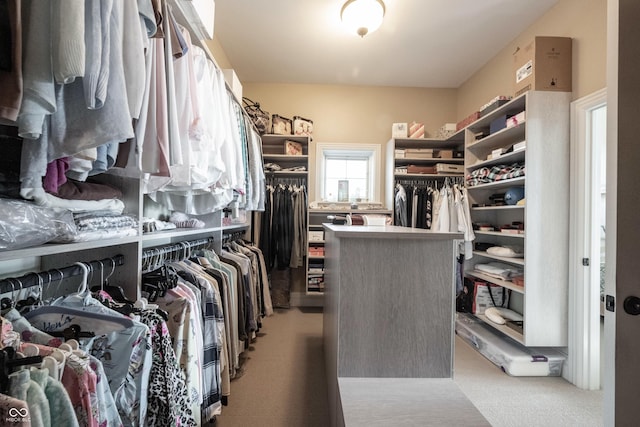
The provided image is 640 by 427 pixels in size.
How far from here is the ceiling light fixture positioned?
2147 mm

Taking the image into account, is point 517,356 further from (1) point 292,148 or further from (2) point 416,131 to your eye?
(1) point 292,148

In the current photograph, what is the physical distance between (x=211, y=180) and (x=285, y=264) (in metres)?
2.05

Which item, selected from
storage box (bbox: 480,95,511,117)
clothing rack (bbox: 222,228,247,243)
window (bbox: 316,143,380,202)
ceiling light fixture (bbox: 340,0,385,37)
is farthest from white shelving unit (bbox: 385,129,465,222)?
clothing rack (bbox: 222,228,247,243)

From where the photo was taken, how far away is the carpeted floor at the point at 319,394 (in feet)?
5.42

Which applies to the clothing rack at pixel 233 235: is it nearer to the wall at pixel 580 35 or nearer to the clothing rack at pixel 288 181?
the clothing rack at pixel 288 181

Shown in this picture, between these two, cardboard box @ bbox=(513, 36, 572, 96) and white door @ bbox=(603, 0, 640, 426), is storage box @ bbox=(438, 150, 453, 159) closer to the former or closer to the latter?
cardboard box @ bbox=(513, 36, 572, 96)

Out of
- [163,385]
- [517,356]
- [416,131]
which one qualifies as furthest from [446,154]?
[163,385]

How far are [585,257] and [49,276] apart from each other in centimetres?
298

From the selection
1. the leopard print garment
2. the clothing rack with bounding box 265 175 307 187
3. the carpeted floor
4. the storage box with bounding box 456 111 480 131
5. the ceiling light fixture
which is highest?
the ceiling light fixture

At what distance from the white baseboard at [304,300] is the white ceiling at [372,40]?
111 inches

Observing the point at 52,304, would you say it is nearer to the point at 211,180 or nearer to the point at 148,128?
the point at 148,128

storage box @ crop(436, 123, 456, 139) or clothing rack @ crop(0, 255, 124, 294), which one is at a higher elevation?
storage box @ crop(436, 123, 456, 139)

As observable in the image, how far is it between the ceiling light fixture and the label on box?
123 cm

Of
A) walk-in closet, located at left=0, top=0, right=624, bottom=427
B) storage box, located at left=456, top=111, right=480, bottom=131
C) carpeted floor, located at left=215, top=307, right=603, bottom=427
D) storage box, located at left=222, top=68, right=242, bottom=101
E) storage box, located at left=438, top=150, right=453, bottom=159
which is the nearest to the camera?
walk-in closet, located at left=0, top=0, right=624, bottom=427
